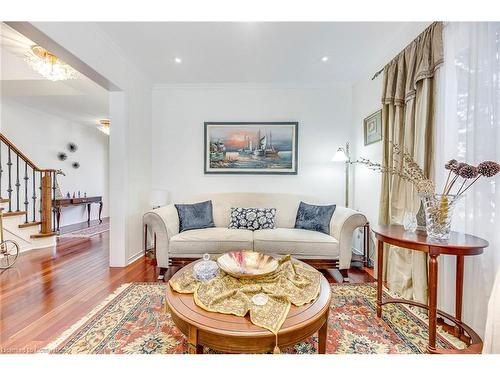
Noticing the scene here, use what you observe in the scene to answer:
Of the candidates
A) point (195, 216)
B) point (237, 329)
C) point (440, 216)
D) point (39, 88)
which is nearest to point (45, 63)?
point (39, 88)

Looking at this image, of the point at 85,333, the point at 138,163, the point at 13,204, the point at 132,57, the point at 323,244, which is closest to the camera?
the point at 85,333

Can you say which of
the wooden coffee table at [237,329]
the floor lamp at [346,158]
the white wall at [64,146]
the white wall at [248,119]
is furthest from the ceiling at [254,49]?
the white wall at [64,146]

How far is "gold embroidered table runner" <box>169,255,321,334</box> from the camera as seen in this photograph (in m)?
1.10

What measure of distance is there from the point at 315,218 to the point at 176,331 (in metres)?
1.96

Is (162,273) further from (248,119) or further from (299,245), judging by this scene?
(248,119)

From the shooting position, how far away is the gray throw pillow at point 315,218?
2.80 metres

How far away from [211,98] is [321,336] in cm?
337

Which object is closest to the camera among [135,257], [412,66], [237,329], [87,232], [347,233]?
[237,329]

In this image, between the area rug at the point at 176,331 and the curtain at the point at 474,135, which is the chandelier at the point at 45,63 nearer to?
the area rug at the point at 176,331

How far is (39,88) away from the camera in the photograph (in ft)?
12.3

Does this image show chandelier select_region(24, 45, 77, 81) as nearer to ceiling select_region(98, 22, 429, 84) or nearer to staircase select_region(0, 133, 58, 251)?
ceiling select_region(98, 22, 429, 84)

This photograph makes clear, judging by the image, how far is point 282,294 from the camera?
1.24 m
